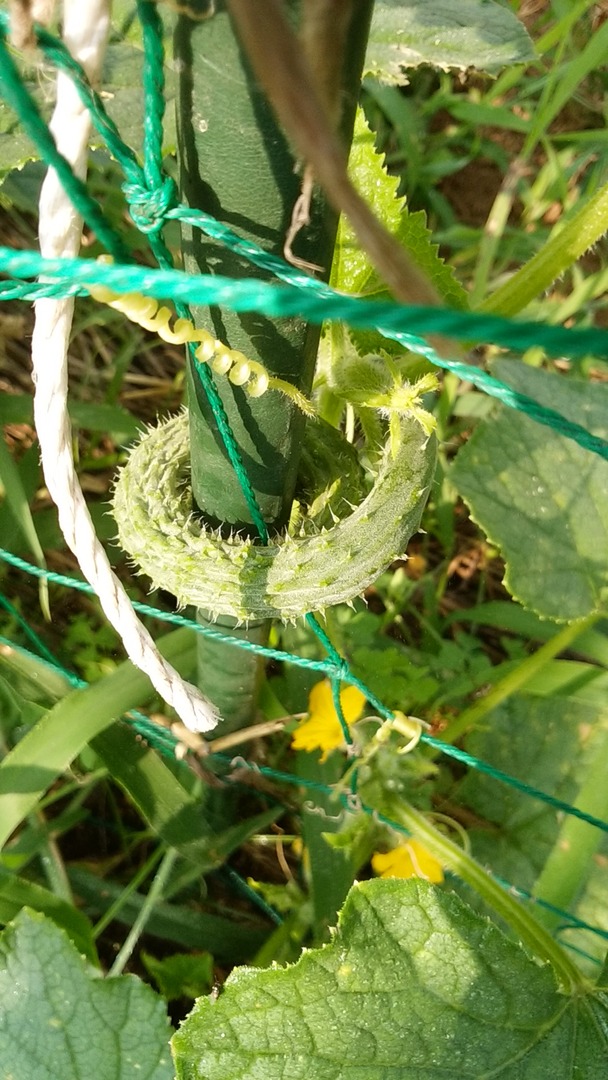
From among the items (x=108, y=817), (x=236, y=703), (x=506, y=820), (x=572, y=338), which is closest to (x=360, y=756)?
(x=236, y=703)

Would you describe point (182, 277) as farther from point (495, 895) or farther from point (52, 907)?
point (52, 907)

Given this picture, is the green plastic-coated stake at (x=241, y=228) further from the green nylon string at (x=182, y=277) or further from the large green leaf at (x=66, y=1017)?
the large green leaf at (x=66, y=1017)

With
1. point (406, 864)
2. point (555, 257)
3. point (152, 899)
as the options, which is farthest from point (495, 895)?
point (555, 257)

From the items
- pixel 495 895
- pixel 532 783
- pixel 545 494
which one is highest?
pixel 545 494

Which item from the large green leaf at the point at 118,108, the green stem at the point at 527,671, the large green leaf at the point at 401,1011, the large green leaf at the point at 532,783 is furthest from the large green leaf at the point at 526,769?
the large green leaf at the point at 118,108

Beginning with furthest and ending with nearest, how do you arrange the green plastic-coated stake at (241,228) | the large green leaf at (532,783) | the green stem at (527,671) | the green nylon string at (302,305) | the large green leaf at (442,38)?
1. the large green leaf at (532,783)
2. the green stem at (527,671)
3. the large green leaf at (442,38)
4. the green plastic-coated stake at (241,228)
5. the green nylon string at (302,305)
